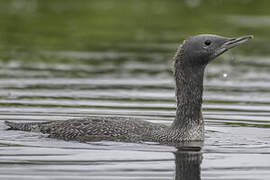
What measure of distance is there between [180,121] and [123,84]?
600 cm

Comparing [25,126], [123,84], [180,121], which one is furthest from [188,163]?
[123,84]

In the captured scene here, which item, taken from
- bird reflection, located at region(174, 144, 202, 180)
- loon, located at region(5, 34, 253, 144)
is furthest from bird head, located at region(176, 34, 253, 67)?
bird reflection, located at region(174, 144, 202, 180)

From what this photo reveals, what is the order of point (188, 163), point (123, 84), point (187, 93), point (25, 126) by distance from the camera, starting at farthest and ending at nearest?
point (123, 84) < point (25, 126) < point (187, 93) < point (188, 163)

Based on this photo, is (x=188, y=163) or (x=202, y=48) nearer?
(x=188, y=163)

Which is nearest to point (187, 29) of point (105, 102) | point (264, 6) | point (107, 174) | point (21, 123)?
point (264, 6)

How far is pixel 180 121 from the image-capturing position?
1212 cm

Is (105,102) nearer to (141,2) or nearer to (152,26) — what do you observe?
(152,26)

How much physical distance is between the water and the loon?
0.23 meters

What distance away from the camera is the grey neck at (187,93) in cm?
1207

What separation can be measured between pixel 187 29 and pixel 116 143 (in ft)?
55.2

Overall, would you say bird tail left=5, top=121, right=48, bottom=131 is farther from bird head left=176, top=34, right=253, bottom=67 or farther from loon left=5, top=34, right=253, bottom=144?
bird head left=176, top=34, right=253, bottom=67

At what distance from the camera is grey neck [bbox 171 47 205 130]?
39.6 ft

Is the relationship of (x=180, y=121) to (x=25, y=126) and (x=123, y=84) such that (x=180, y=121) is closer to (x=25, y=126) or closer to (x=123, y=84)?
(x=25, y=126)

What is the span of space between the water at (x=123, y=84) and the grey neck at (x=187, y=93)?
0.41m
